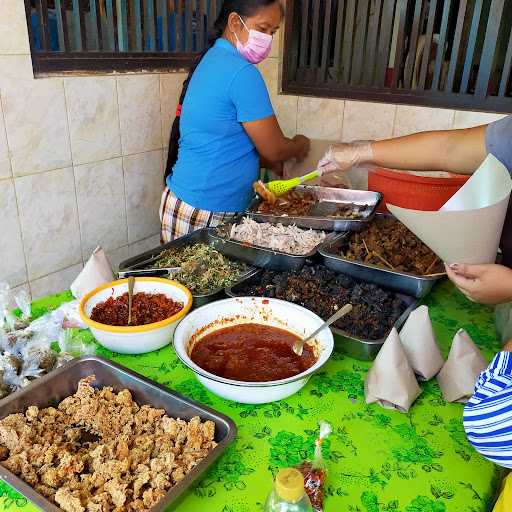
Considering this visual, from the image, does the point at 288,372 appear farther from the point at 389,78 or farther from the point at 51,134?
the point at 389,78

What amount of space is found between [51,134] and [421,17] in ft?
6.68

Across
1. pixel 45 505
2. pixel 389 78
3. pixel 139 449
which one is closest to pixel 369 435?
pixel 139 449

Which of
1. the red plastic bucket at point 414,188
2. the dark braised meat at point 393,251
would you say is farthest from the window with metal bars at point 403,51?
the dark braised meat at point 393,251

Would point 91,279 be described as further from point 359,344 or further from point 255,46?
point 255,46

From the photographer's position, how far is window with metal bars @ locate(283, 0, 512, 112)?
2.49m

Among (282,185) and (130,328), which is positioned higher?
(282,185)

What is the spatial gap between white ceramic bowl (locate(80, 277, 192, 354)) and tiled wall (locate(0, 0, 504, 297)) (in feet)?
3.92

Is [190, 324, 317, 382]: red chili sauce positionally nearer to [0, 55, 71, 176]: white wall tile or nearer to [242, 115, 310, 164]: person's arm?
[242, 115, 310, 164]: person's arm

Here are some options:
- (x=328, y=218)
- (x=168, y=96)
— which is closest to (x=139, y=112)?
(x=168, y=96)

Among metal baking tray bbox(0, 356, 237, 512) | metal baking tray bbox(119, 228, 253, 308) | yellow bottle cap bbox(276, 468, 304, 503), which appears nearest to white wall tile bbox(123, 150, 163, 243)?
metal baking tray bbox(119, 228, 253, 308)

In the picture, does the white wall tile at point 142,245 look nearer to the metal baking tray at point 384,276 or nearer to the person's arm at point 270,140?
the person's arm at point 270,140

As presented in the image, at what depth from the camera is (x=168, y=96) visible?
9.80 feet

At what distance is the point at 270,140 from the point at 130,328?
136 cm

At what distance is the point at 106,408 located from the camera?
43.8 inches
